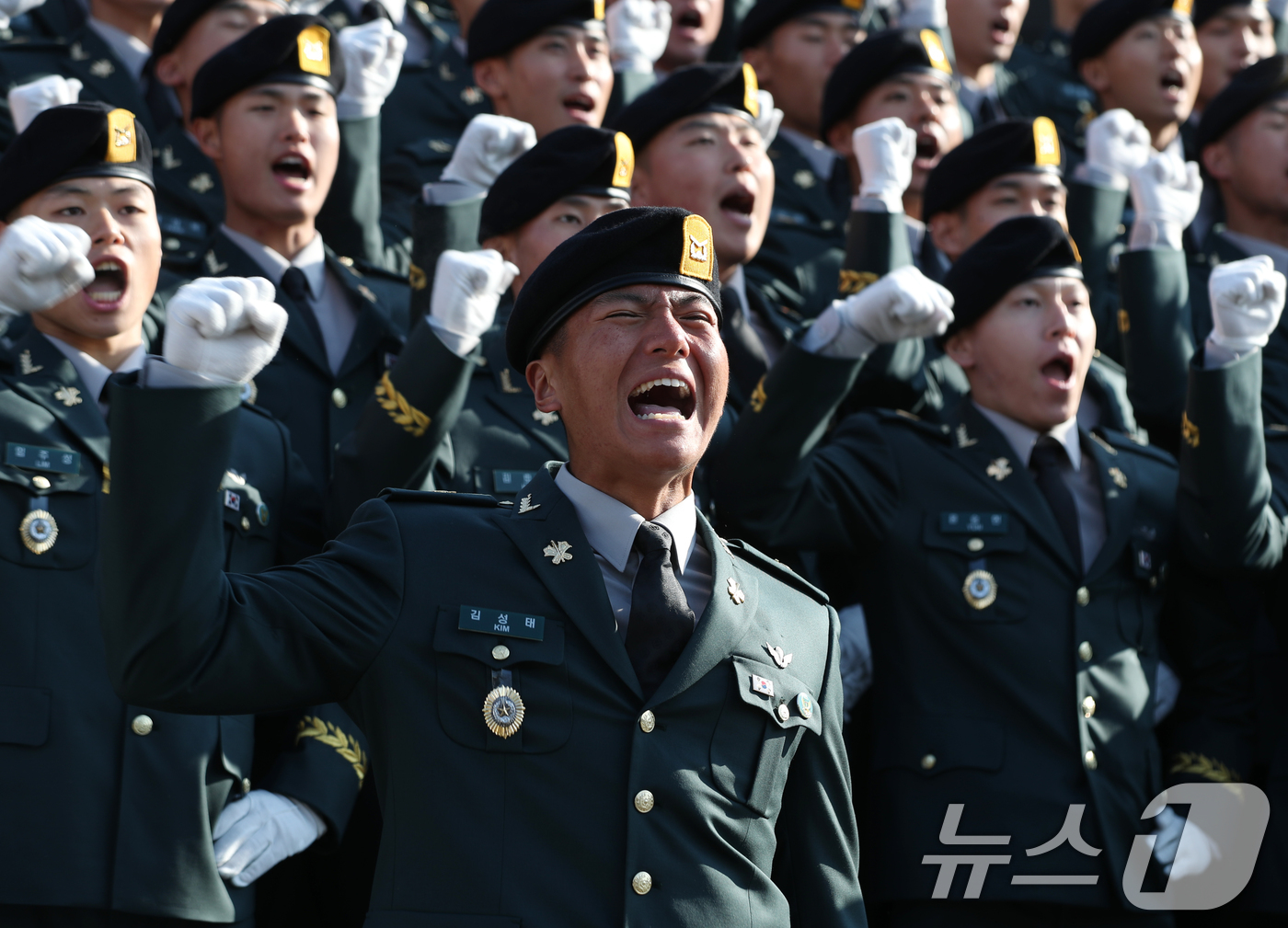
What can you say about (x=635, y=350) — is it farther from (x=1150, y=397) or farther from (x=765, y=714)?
(x=1150, y=397)

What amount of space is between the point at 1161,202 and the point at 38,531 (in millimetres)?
3754

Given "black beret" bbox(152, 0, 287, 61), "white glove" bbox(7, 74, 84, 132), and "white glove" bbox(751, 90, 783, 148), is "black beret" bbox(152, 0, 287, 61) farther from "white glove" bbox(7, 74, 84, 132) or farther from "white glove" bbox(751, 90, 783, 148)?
"white glove" bbox(751, 90, 783, 148)

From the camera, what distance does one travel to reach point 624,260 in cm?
305

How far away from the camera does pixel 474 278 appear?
13.0 ft

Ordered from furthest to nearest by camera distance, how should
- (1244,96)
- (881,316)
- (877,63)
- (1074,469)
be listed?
(1244,96) → (877,63) → (1074,469) → (881,316)

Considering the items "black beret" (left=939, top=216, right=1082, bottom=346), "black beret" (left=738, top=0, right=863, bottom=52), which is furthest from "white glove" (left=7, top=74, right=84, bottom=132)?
"black beret" (left=738, top=0, right=863, bottom=52)

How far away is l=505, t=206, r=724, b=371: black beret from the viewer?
3.04m

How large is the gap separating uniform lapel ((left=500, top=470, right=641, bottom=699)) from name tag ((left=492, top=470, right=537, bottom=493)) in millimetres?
1338

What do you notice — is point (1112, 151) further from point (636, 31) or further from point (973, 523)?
point (973, 523)

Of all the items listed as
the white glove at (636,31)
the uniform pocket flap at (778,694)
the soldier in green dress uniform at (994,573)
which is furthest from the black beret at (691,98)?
the uniform pocket flap at (778,694)

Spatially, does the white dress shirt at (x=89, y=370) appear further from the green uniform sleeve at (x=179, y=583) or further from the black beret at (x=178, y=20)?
the black beret at (x=178, y=20)

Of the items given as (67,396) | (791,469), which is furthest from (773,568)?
(67,396)

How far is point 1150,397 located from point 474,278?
2410 millimetres

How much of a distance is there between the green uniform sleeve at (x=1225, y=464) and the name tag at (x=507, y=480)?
1.90 meters
